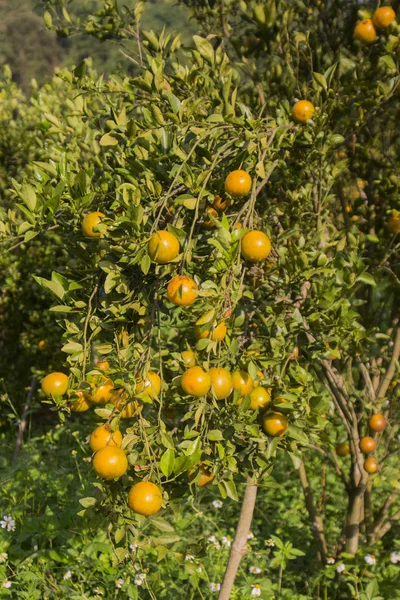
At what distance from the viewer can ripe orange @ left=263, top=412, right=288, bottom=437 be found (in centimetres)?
145

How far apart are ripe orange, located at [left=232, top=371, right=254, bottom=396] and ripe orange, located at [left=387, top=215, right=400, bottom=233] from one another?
3.53 feet

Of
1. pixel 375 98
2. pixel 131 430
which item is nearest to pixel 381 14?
pixel 375 98

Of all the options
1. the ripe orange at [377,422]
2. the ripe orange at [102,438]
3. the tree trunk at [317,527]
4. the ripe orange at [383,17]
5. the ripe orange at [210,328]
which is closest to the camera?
the ripe orange at [210,328]

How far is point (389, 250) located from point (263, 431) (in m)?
1.07

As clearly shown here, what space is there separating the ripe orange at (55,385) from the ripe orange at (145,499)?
322 mm

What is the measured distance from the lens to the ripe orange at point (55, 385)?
138 centimetres

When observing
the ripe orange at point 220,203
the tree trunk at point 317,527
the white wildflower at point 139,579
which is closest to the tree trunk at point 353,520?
the tree trunk at point 317,527

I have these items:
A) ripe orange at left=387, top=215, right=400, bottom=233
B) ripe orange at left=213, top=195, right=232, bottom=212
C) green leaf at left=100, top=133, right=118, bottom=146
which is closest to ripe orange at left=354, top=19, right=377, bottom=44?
ripe orange at left=387, top=215, right=400, bottom=233

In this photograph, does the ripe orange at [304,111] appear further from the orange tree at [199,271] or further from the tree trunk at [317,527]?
the tree trunk at [317,527]

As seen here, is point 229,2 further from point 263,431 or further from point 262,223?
point 263,431

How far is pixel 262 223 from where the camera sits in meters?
1.73

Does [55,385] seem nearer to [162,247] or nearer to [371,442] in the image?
[162,247]

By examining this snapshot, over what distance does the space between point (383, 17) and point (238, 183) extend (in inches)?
41.8

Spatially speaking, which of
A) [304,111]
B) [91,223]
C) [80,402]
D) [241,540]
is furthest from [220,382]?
[241,540]
